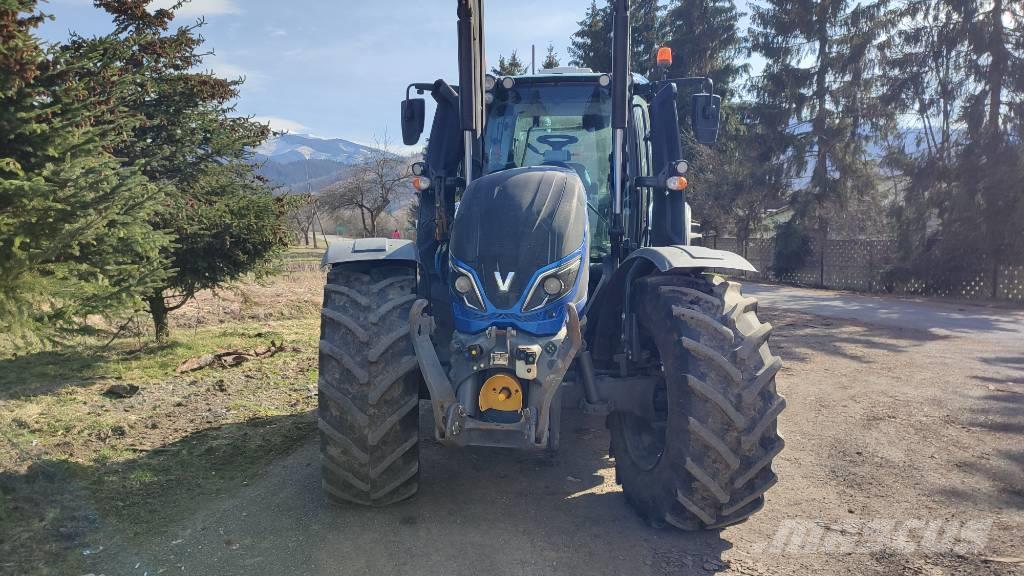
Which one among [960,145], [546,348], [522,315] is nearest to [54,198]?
[522,315]

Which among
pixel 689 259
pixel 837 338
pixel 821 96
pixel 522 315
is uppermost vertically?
pixel 821 96

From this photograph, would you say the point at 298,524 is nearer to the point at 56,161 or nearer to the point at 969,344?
the point at 56,161

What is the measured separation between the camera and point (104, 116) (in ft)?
21.4

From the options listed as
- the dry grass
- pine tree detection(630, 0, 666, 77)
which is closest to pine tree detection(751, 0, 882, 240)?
pine tree detection(630, 0, 666, 77)

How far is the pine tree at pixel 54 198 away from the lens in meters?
5.41

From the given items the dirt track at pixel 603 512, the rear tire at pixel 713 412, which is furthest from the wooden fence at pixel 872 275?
the rear tire at pixel 713 412

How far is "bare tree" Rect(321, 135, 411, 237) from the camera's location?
118ft

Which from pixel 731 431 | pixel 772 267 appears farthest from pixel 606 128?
pixel 772 267

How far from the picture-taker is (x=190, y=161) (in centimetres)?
929

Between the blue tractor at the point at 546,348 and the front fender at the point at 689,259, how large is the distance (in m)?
0.02

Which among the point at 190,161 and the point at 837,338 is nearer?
the point at 190,161

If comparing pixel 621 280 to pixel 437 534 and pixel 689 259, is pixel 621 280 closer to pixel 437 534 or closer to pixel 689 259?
pixel 689 259

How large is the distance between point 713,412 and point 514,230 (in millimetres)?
1357

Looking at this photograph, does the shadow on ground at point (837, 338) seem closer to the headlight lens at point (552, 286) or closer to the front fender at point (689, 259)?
the front fender at point (689, 259)
